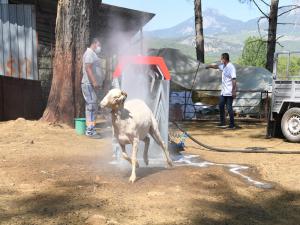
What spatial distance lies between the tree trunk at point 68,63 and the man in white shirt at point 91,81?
1125mm

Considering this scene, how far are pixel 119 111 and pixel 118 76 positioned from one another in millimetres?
1519

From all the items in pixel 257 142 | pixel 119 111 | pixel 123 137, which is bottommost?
pixel 257 142

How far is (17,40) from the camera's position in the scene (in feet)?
39.7

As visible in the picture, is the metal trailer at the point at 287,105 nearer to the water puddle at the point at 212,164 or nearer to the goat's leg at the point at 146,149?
Answer: the water puddle at the point at 212,164

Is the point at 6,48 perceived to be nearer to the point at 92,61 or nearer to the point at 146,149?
the point at 92,61

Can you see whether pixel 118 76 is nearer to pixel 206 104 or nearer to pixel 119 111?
pixel 119 111

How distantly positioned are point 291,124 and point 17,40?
7.73 meters

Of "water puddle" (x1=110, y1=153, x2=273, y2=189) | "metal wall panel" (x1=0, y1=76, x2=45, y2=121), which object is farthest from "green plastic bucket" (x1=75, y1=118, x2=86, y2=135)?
"water puddle" (x1=110, y1=153, x2=273, y2=189)

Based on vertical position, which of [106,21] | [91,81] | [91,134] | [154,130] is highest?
[106,21]

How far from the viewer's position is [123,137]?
6.12 m

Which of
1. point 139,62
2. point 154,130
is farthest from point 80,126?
point 154,130

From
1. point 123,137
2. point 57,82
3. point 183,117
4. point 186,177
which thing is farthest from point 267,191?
point 183,117

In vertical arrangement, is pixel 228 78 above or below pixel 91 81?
above

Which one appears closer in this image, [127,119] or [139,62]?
[127,119]
